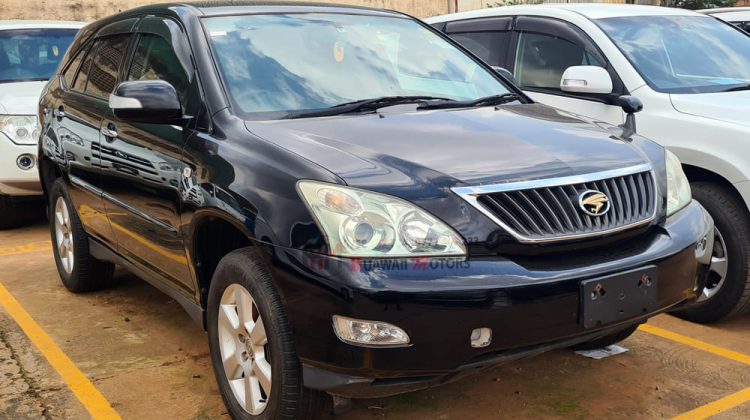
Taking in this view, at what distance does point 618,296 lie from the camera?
272cm

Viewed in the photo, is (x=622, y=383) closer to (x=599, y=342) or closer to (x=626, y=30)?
(x=599, y=342)

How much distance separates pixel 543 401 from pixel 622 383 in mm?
423

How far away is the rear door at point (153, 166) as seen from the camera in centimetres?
338

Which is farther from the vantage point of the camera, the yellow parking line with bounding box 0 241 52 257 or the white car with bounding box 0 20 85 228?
the white car with bounding box 0 20 85 228

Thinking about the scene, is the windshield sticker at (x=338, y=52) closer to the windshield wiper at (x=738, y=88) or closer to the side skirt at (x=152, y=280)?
the side skirt at (x=152, y=280)

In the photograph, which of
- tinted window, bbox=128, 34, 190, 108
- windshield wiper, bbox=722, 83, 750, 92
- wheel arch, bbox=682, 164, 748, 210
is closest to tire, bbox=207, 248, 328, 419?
tinted window, bbox=128, 34, 190, 108

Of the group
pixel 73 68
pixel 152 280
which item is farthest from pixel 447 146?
pixel 73 68

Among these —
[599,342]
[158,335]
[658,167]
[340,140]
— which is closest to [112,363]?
[158,335]

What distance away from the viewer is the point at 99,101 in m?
4.31

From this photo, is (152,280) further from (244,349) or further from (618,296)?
(618,296)

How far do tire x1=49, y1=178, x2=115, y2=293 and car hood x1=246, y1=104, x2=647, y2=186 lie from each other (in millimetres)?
2181

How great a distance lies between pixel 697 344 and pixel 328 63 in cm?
231

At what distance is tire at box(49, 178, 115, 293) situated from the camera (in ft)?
15.8

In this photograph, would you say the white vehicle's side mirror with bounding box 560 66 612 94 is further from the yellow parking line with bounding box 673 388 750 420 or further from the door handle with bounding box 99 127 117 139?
the door handle with bounding box 99 127 117 139
